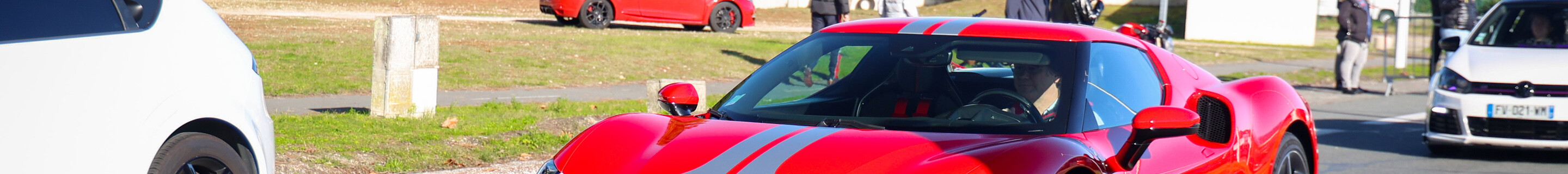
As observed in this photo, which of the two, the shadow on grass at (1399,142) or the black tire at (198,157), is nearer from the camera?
the black tire at (198,157)

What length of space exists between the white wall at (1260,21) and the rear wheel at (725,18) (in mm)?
10902

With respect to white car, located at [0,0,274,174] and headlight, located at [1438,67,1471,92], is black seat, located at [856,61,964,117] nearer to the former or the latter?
white car, located at [0,0,274,174]

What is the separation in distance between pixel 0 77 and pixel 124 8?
0.59 meters

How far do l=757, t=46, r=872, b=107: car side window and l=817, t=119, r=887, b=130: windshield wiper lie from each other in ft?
1.29

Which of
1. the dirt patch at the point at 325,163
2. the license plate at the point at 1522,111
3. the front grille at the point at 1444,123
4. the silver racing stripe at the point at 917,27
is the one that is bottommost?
A: the dirt patch at the point at 325,163

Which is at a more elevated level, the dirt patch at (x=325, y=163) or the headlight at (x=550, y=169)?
the headlight at (x=550, y=169)

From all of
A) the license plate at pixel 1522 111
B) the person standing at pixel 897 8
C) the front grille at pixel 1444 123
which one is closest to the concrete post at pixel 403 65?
the front grille at pixel 1444 123

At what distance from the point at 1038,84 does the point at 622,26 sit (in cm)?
1821

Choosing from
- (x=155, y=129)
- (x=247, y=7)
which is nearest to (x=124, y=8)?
(x=155, y=129)

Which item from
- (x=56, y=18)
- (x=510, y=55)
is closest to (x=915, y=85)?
(x=56, y=18)

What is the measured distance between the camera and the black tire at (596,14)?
19.7 m

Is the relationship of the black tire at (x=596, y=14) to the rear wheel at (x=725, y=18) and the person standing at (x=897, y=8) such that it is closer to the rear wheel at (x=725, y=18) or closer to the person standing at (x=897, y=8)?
the rear wheel at (x=725, y=18)

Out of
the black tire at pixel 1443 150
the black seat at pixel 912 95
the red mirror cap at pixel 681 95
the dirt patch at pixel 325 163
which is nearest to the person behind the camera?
the black seat at pixel 912 95

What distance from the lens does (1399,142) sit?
328 inches
